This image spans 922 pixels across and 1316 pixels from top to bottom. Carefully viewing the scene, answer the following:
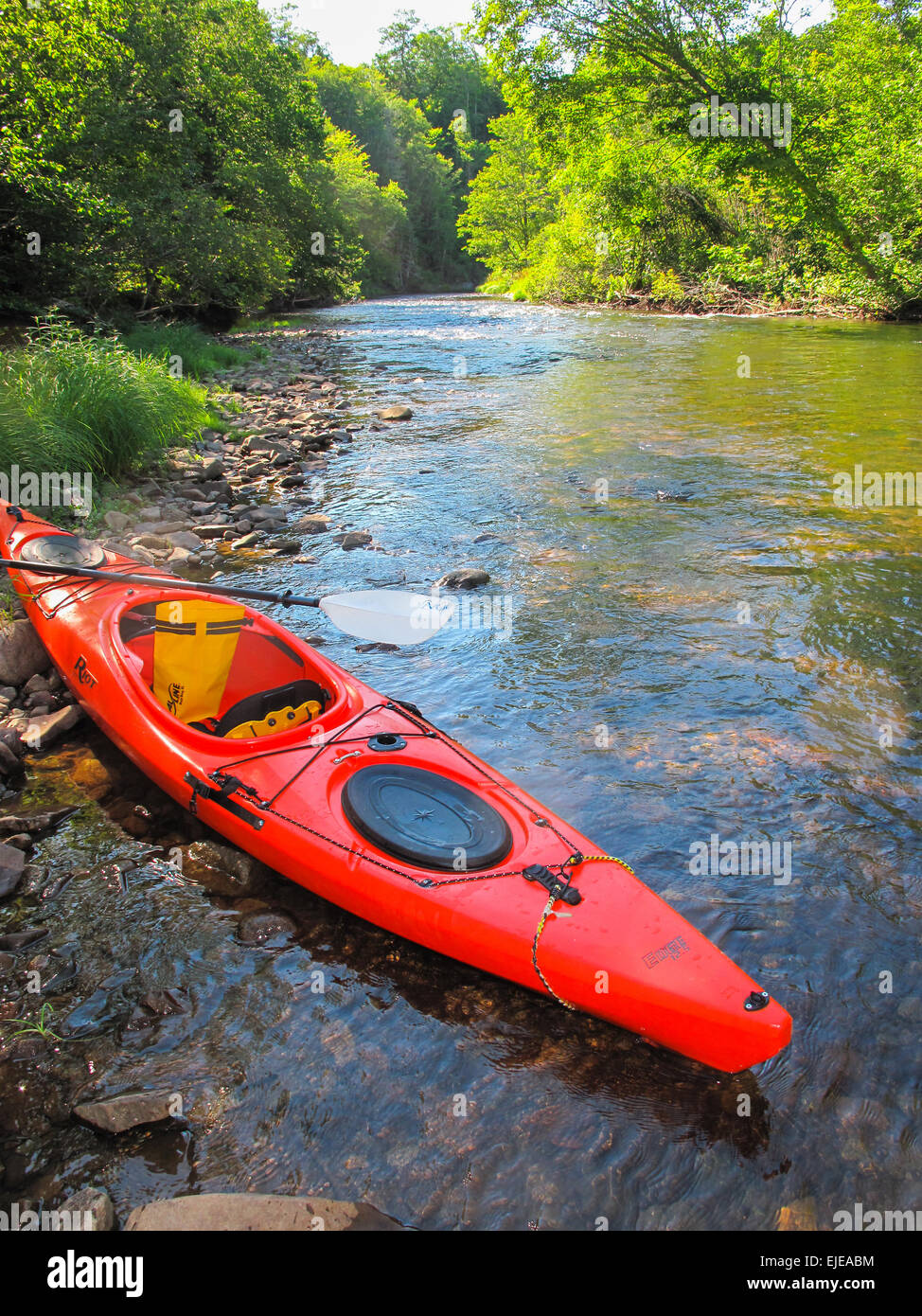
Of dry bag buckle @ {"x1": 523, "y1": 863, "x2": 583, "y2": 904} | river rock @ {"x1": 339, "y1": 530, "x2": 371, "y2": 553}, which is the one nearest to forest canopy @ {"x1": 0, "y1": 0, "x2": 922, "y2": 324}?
river rock @ {"x1": 339, "y1": 530, "x2": 371, "y2": 553}

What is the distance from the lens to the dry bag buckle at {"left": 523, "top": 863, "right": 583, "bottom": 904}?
7.71 feet

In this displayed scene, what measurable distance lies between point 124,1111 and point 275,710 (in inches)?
64.6

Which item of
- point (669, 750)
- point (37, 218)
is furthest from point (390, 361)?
point (669, 750)

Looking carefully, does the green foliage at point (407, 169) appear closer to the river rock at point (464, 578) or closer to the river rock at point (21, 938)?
the river rock at point (464, 578)

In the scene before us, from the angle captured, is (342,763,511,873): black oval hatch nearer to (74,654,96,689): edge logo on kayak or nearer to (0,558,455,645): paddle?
(0,558,455,645): paddle

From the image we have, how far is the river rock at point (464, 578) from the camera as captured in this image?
16.6 ft

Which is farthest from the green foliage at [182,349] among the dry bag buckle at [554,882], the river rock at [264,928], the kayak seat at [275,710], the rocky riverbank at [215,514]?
the dry bag buckle at [554,882]

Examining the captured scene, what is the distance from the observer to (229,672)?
355 cm

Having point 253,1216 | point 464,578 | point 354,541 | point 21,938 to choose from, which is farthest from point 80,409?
point 253,1216

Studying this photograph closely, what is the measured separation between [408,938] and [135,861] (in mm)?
1120

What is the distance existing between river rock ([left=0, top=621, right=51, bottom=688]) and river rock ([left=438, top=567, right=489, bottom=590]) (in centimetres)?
231

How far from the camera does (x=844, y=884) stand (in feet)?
8.79

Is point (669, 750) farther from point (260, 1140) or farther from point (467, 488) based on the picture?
point (467, 488)

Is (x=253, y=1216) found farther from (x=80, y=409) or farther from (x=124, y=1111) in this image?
(x=80, y=409)
